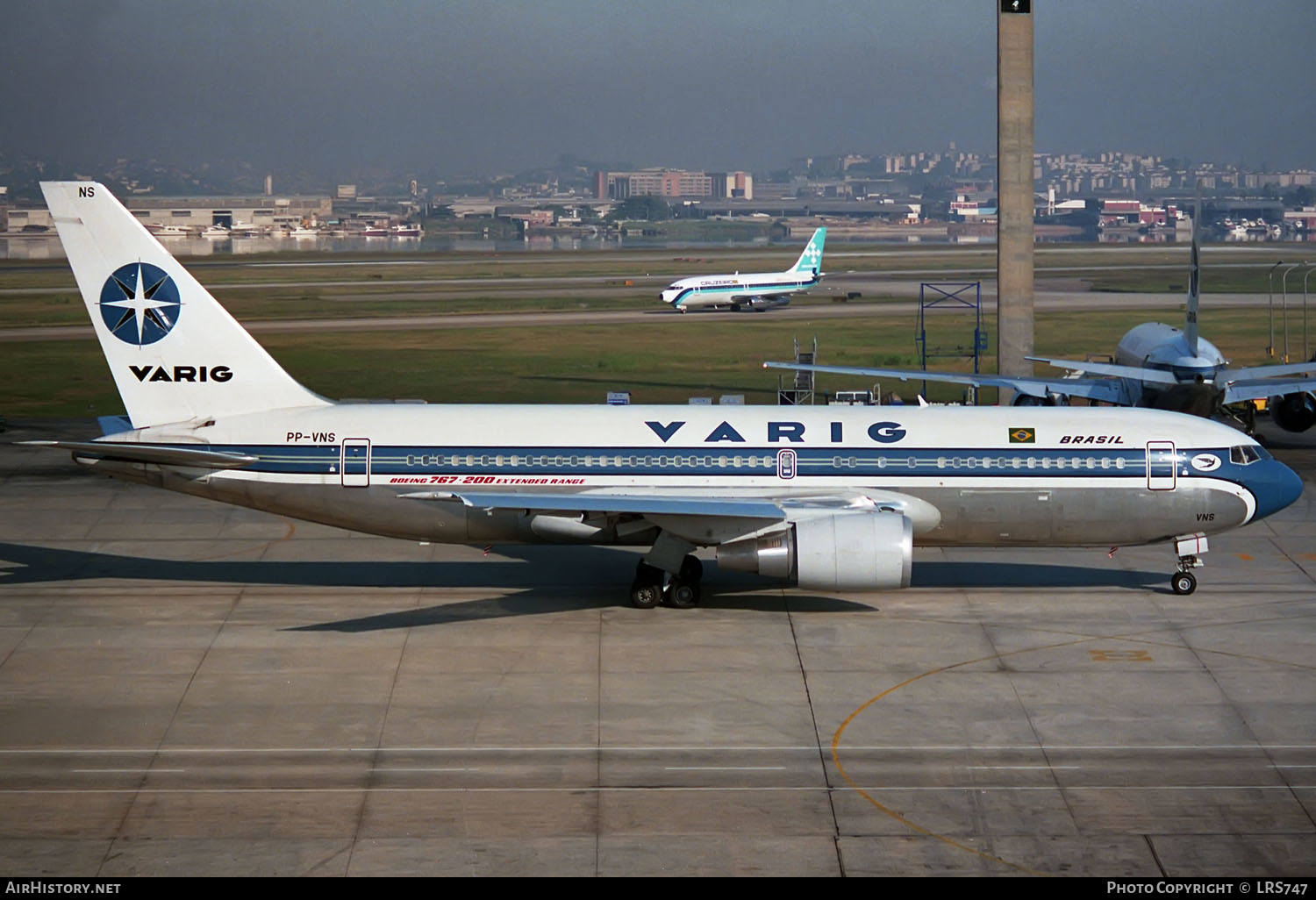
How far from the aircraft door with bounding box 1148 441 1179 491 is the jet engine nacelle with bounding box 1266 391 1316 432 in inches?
971

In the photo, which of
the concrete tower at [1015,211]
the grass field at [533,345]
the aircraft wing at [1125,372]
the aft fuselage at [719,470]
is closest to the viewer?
the aft fuselage at [719,470]

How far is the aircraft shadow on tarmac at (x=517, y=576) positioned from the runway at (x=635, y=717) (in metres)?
0.13

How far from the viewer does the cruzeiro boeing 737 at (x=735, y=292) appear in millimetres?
117312

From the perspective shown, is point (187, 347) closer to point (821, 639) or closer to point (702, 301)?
point (821, 639)

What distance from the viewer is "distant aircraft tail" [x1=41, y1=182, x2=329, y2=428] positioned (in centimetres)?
2981

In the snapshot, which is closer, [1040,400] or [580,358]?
[1040,400]

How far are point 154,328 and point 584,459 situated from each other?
9.60m

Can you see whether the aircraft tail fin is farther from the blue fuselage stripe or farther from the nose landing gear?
the blue fuselage stripe

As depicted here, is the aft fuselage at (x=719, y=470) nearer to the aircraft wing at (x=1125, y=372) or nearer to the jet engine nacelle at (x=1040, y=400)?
the jet engine nacelle at (x=1040, y=400)

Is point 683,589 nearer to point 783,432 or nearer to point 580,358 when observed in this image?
point 783,432

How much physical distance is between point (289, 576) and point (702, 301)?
286 ft

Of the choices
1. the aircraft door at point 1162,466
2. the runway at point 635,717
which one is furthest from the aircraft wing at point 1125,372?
the aircraft door at point 1162,466

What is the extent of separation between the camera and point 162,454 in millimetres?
29000

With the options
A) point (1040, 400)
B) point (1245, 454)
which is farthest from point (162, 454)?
point (1040, 400)
